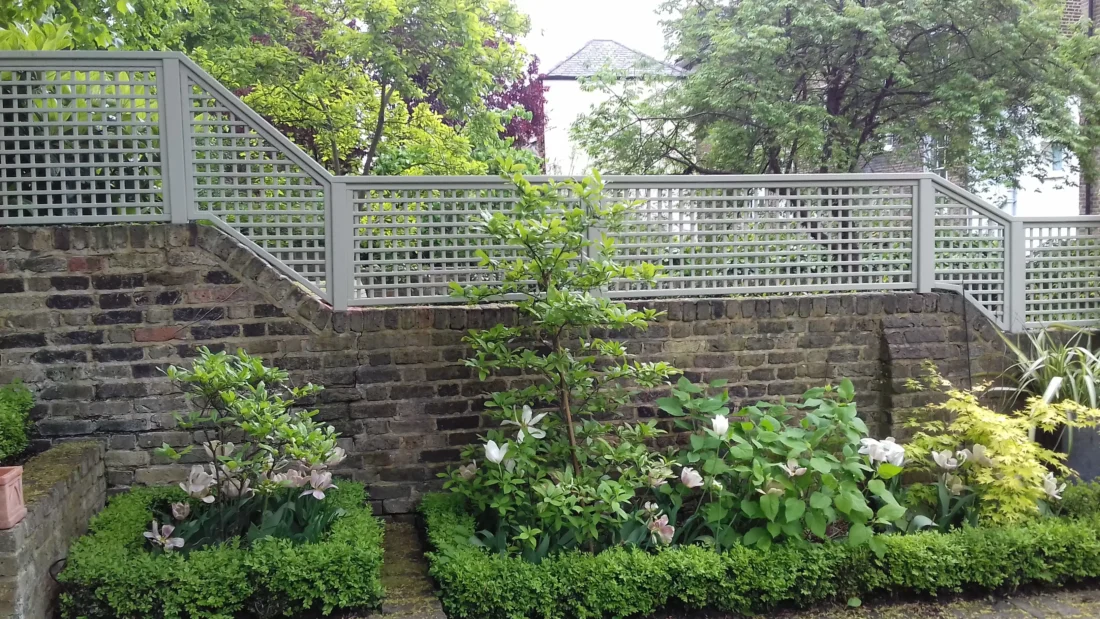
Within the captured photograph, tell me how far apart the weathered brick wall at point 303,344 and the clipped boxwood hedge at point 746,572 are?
776 mm

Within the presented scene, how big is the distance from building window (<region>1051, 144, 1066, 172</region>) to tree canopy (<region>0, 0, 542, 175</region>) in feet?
18.4

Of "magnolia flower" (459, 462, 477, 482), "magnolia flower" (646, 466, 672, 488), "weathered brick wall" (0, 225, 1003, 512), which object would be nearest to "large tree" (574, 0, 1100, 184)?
"weathered brick wall" (0, 225, 1003, 512)

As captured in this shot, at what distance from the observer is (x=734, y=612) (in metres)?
3.34

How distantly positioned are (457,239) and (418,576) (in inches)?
76.2

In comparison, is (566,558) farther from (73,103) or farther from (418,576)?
(73,103)

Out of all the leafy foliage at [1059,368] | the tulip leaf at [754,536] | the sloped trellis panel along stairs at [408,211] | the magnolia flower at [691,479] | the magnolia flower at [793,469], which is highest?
the sloped trellis panel along stairs at [408,211]

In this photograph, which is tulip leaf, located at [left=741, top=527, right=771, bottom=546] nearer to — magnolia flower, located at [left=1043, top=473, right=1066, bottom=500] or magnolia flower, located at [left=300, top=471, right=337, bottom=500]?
magnolia flower, located at [left=1043, top=473, right=1066, bottom=500]

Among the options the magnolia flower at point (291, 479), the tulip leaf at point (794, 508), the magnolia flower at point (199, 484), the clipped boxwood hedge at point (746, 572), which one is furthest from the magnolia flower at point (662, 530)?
the magnolia flower at point (199, 484)

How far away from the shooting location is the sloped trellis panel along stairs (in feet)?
12.7

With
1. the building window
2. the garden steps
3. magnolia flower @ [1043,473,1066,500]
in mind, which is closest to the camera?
the garden steps

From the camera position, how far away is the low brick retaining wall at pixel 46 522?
2.63 m

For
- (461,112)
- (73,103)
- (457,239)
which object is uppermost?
(461,112)

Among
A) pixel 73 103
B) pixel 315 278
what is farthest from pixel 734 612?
pixel 73 103

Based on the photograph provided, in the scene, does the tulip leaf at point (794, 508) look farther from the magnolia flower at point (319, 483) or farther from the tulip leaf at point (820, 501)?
the magnolia flower at point (319, 483)
